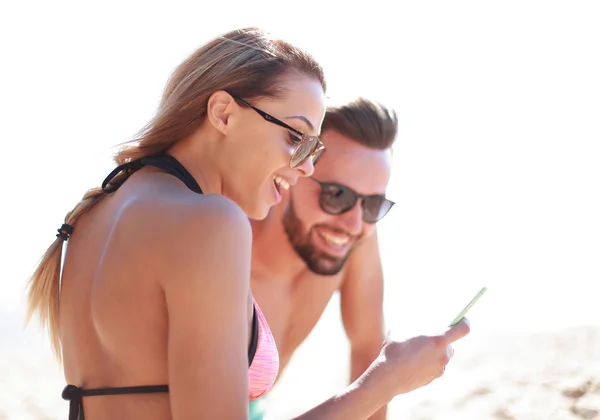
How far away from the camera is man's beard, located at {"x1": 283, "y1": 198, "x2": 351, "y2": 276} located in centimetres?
343

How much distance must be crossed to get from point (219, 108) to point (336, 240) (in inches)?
65.8

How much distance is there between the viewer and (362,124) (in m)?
3.36

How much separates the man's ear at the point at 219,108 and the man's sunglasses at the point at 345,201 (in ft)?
5.16

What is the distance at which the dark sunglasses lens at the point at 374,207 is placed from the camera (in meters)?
3.35

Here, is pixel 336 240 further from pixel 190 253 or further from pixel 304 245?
pixel 190 253

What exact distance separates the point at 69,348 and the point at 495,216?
9615mm

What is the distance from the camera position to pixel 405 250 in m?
9.53

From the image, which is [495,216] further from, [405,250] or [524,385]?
[524,385]

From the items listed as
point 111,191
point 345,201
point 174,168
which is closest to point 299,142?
point 174,168

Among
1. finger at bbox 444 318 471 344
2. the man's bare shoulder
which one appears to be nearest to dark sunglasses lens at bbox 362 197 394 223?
the man's bare shoulder

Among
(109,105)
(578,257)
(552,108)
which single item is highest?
(109,105)

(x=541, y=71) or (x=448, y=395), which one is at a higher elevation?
(x=541, y=71)

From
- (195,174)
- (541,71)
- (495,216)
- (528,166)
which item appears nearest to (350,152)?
(195,174)

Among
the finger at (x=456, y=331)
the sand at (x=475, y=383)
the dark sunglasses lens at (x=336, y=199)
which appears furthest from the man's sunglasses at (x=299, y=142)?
the sand at (x=475, y=383)
